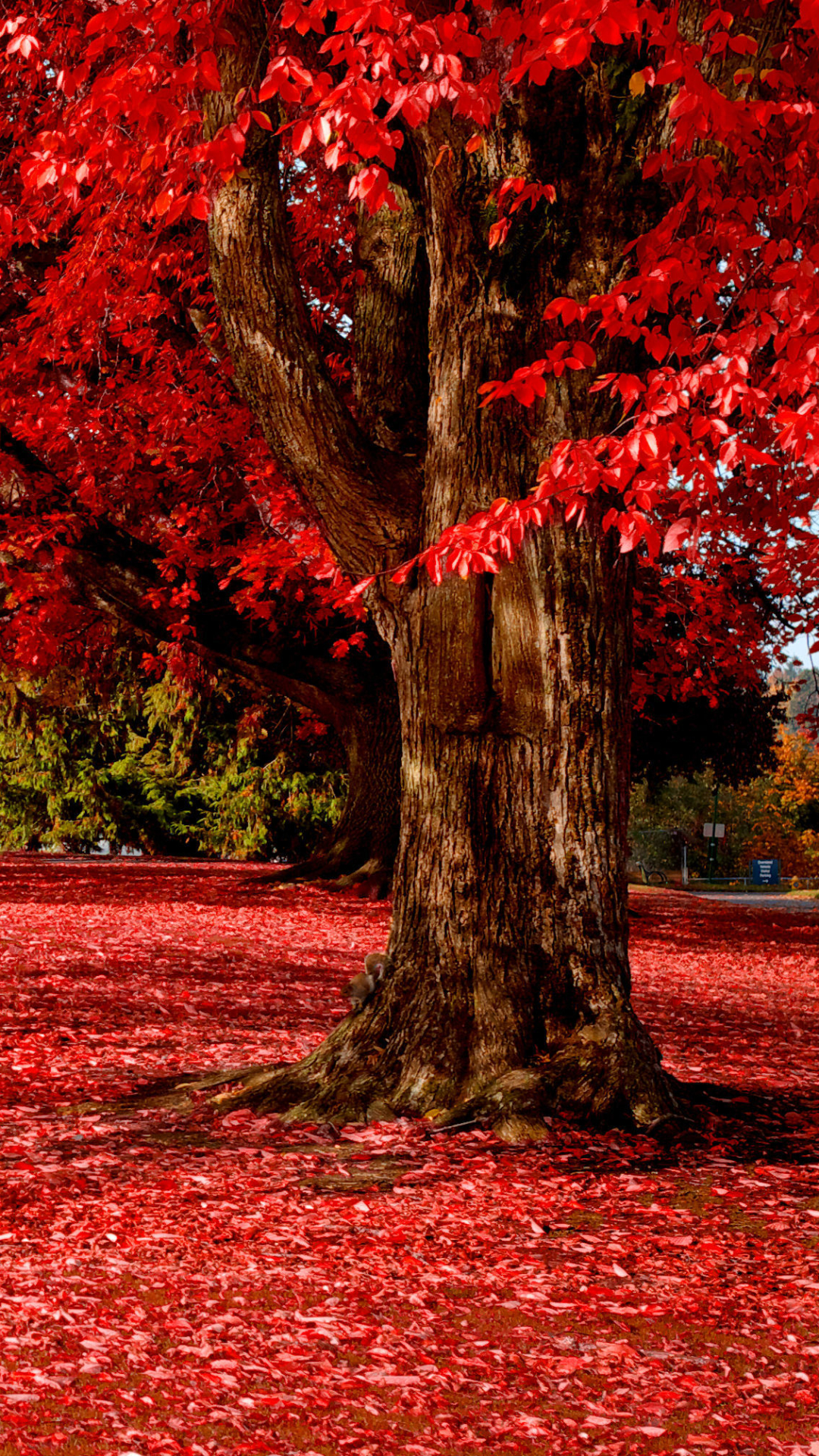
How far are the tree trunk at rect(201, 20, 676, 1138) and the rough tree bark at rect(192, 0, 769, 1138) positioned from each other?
1 centimetres

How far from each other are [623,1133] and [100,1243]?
2316mm

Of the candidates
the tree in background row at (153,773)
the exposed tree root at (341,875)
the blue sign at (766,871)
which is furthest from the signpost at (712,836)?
the exposed tree root at (341,875)

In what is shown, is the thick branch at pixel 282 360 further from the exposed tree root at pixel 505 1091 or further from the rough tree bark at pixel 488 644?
the exposed tree root at pixel 505 1091

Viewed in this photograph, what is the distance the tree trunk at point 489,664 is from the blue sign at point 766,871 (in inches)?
1511

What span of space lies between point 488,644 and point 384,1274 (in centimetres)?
283

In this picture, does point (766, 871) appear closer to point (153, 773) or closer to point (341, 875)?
point (153, 773)

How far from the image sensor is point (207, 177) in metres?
6.24

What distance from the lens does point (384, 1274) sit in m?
4.29

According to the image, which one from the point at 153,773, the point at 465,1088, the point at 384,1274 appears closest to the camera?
the point at 384,1274

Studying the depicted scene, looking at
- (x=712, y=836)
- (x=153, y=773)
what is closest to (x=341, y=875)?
(x=153, y=773)

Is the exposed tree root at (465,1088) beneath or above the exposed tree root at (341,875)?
beneath

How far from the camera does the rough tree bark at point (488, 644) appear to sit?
602cm

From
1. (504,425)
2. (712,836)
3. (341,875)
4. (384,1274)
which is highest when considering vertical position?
(504,425)

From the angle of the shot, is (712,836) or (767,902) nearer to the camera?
(767,902)
